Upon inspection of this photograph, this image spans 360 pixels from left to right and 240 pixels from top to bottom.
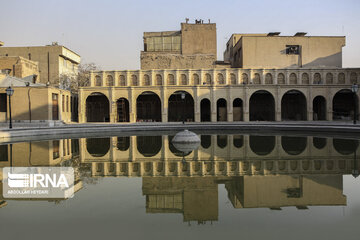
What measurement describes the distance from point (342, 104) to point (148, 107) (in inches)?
1104

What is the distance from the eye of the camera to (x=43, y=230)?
5023 millimetres

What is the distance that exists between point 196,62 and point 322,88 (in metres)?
18.1

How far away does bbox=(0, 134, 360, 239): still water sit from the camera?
4.97 m

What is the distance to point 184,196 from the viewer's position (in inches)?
269

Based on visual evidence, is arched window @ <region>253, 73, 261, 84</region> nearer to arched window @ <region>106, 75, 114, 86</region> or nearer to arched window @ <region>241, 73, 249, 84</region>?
arched window @ <region>241, 73, 249, 84</region>

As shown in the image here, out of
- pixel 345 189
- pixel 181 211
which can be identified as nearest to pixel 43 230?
pixel 181 211

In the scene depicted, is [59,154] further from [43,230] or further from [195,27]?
[195,27]

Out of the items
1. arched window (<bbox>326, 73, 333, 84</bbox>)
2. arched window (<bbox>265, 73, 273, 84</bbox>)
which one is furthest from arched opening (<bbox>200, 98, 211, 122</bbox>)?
arched window (<bbox>326, 73, 333, 84</bbox>)

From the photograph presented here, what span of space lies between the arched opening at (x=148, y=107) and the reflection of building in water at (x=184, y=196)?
33.2 metres

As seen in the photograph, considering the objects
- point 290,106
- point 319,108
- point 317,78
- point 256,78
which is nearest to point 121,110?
point 256,78

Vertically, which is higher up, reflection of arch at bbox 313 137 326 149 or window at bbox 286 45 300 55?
window at bbox 286 45 300 55

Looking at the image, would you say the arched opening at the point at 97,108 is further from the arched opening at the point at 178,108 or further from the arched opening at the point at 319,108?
the arched opening at the point at 319,108

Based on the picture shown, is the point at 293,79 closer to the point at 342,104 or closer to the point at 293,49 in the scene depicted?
the point at 293,49

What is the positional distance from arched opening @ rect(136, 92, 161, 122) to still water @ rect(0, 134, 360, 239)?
30667 mm
